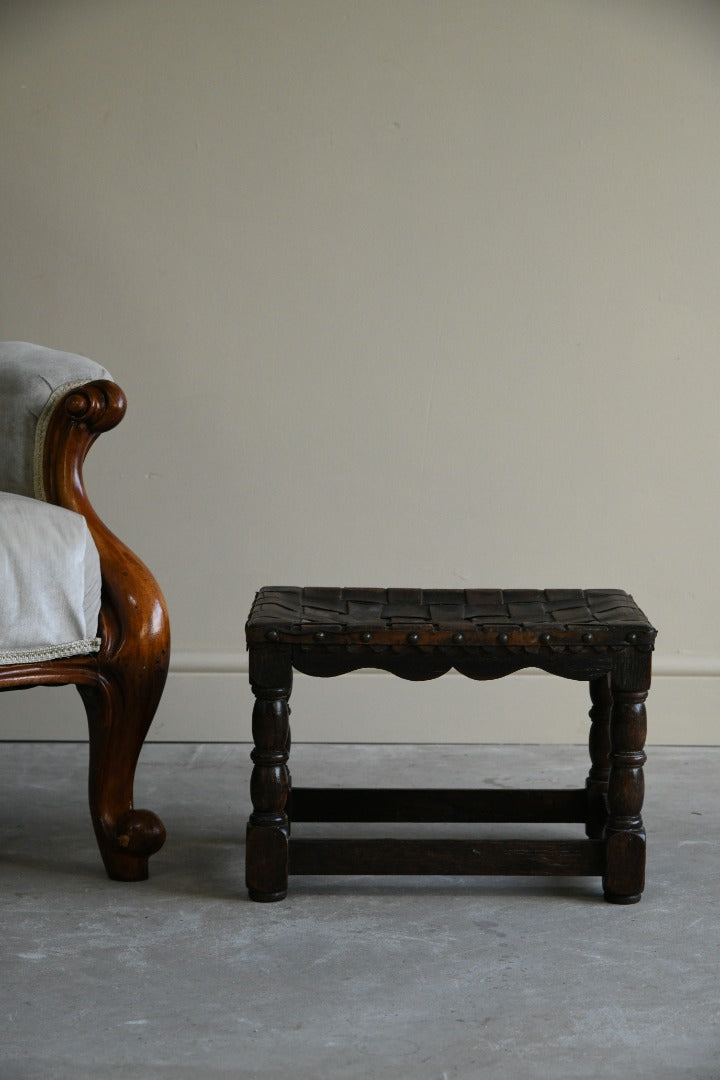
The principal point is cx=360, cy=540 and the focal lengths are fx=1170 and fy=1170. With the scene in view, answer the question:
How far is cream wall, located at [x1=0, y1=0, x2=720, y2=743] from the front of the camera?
91.0 inches

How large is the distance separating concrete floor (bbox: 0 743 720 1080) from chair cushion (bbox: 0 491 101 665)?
335mm

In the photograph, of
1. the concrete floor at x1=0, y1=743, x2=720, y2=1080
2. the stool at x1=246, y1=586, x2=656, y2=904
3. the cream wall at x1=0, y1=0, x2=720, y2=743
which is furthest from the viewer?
the cream wall at x1=0, y1=0, x2=720, y2=743

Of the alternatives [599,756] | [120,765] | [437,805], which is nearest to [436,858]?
[437,805]

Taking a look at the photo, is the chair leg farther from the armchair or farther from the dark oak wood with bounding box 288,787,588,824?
the dark oak wood with bounding box 288,787,588,824

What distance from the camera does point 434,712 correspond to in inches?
93.2

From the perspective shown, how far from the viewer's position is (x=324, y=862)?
4.94 feet

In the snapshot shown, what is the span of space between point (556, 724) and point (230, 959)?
3.85 feet

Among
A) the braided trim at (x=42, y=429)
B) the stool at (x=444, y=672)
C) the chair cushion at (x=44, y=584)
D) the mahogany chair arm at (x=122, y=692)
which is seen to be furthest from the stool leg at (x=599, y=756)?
the braided trim at (x=42, y=429)

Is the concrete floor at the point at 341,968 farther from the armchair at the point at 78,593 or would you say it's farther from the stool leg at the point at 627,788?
the armchair at the point at 78,593

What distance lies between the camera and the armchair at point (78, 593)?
149cm

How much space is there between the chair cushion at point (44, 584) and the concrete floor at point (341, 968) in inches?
13.2

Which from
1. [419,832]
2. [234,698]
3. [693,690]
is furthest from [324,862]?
[693,690]

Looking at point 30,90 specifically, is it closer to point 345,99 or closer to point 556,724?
point 345,99

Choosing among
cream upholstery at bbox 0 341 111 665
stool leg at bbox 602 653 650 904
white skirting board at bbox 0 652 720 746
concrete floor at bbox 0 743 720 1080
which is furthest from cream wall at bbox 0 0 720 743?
stool leg at bbox 602 653 650 904
